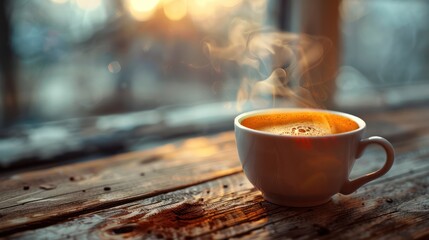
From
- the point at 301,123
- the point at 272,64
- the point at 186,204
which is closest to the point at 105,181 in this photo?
the point at 186,204

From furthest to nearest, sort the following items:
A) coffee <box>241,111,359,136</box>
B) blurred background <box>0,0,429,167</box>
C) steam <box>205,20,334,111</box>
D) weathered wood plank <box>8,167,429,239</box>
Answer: steam <box>205,20,334,111</box> < blurred background <box>0,0,429,167</box> < coffee <box>241,111,359,136</box> < weathered wood plank <box>8,167,429,239</box>

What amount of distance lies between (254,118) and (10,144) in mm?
527

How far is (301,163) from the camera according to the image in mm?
562

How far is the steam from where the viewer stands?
1.14 metres

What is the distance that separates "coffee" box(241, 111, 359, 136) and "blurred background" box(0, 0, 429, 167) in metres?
0.36

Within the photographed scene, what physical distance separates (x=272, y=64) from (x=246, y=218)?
669 mm

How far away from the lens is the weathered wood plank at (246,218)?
544 millimetres

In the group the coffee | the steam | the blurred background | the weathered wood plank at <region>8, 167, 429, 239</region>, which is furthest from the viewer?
the steam

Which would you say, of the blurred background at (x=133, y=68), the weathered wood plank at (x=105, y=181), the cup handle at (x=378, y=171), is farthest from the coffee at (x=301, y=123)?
the blurred background at (x=133, y=68)

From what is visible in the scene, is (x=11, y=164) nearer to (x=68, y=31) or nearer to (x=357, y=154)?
(x=68, y=31)

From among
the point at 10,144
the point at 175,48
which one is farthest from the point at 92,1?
the point at 10,144

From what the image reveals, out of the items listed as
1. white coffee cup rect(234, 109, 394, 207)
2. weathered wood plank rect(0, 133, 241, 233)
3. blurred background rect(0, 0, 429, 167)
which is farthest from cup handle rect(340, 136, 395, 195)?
blurred background rect(0, 0, 429, 167)

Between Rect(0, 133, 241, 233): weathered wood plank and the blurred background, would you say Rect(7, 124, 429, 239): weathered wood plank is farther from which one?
the blurred background

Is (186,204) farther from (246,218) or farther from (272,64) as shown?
(272,64)
